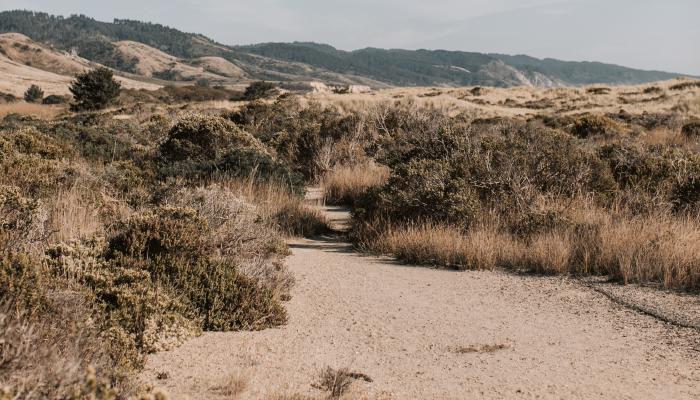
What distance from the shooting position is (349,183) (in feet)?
46.0

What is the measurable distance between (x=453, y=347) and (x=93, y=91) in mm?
41033

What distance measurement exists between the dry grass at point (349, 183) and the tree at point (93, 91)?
31042 millimetres

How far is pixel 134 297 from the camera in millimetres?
4848

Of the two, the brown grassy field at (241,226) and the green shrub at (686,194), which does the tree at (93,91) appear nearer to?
the brown grassy field at (241,226)

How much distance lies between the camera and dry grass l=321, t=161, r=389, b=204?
13.7 meters

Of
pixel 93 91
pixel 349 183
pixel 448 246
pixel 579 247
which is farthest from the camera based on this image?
pixel 93 91

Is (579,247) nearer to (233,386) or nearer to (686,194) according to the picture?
(686,194)

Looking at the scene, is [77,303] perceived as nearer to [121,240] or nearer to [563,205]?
[121,240]

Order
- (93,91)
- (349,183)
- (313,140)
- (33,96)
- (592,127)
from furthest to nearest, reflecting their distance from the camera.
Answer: (33,96) → (93,91) → (592,127) → (313,140) → (349,183)

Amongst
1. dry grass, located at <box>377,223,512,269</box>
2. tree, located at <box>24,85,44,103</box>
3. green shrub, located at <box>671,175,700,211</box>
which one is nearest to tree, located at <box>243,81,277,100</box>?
tree, located at <box>24,85,44,103</box>

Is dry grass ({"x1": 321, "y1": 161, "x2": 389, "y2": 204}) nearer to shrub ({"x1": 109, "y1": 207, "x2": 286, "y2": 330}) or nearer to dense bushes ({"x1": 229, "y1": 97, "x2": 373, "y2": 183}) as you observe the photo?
dense bushes ({"x1": 229, "y1": 97, "x2": 373, "y2": 183})

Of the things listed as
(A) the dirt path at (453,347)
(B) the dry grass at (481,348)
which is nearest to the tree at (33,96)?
(A) the dirt path at (453,347)

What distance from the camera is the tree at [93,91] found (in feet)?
133

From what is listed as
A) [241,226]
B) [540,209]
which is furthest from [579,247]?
[241,226]
